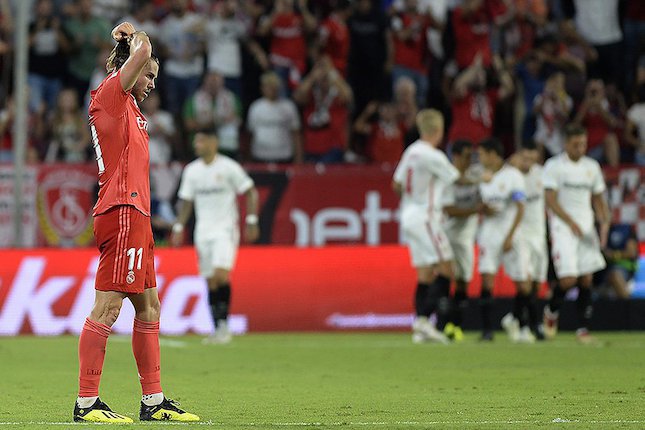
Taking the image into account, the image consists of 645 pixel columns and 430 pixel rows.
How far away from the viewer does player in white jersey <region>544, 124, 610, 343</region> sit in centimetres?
1551

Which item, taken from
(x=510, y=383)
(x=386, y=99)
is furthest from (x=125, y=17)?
(x=510, y=383)

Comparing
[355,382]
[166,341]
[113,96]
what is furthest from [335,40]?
[113,96]

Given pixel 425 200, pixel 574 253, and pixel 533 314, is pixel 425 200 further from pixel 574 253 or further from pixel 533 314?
pixel 533 314

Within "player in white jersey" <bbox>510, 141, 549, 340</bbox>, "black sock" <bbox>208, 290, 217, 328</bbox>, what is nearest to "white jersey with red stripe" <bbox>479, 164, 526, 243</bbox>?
"player in white jersey" <bbox>510, 141, 549, 340</bbox>

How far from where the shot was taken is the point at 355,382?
10742 millimetres

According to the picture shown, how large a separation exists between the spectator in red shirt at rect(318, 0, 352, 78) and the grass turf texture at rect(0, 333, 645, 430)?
604 centimetres

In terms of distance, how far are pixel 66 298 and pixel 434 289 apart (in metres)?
4.89

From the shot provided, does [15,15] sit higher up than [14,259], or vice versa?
[15,15]

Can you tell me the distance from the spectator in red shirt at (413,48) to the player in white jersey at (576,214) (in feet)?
17.9

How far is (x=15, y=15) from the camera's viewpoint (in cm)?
2147

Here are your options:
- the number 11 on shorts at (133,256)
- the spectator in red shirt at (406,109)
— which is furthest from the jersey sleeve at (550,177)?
the number 11 on shorts at (133,256)

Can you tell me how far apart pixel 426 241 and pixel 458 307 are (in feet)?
3.76

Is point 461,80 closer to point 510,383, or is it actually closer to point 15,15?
point 15,15

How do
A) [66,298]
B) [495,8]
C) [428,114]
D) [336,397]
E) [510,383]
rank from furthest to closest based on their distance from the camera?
[495,8] → [66,298] → [428,114] → [510,383] → [336,397]
